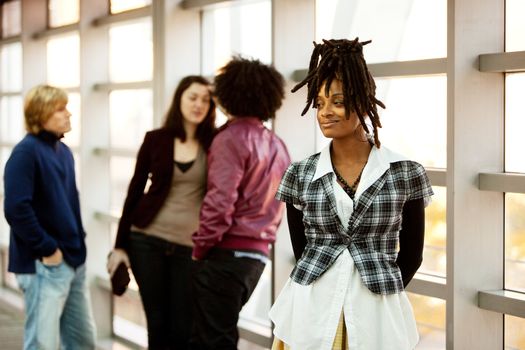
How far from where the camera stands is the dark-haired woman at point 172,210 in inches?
166

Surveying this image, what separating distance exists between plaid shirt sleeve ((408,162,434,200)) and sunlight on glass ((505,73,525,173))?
0.89m

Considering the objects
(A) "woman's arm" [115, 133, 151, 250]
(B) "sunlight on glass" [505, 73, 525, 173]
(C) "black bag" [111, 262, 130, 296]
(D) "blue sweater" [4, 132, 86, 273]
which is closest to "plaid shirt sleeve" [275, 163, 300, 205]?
(B) "sunlight on glass" [505, 73, 525, 173]

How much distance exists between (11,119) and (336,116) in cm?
624

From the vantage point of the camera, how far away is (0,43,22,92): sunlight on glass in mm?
8039

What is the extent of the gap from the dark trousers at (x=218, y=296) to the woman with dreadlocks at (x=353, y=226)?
3.94 feet

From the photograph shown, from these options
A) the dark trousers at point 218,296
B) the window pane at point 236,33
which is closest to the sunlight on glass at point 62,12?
the window pane at point 236,33

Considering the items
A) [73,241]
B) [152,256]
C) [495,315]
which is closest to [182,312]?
[152,256]

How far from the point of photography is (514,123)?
328 centimetres

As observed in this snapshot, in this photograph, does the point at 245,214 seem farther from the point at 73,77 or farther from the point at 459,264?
the point at 73,77

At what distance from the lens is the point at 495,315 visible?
3.33m

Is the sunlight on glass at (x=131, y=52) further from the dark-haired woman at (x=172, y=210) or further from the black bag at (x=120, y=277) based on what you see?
the black bag at (x=120, y=277)

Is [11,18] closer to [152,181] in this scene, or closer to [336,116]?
[152,181]

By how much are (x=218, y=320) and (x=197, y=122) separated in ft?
3.27

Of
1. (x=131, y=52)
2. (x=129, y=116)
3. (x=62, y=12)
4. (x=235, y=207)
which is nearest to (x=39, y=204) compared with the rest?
(x=235, y=207)
